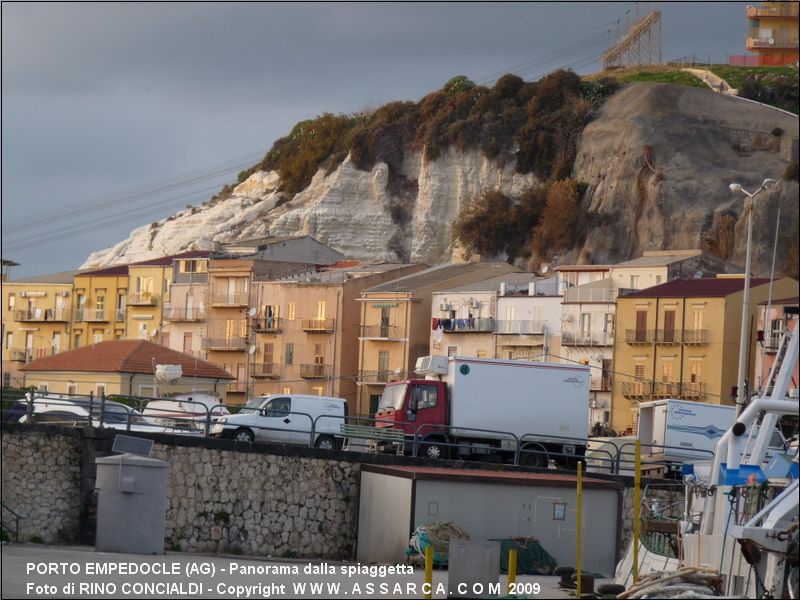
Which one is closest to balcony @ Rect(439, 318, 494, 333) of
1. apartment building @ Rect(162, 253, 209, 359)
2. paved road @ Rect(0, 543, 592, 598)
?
apartment building @ Rect(162, 253, 209, 359)

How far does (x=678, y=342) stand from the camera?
79.1m

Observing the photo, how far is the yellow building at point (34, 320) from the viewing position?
350 feet

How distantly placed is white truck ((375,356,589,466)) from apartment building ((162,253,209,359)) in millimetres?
53969

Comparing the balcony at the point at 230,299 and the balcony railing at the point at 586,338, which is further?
the balcony at the point at 230,299

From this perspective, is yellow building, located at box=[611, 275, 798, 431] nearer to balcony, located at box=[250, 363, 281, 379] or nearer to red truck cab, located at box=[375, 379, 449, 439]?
balcony, located at box=[250, 363, 281, 379]

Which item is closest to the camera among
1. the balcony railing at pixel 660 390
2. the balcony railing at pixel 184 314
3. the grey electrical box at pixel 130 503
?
the grey electrical box at pixel 130 503

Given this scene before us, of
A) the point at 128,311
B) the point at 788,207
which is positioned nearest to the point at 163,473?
the point at 788,207

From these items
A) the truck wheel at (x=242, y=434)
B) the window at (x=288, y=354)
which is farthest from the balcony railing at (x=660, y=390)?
the truck wheel at (x=242, y=434)

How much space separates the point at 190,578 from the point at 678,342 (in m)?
57.7

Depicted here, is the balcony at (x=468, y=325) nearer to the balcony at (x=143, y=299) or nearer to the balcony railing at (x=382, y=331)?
the balcony railing at (x=382, y=331)

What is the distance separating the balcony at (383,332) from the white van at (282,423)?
1697 inches

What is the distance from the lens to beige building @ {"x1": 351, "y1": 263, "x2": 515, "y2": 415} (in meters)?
88.9

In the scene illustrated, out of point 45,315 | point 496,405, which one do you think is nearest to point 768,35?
point 45,315

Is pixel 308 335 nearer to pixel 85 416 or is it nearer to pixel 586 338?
pixel 586 338
